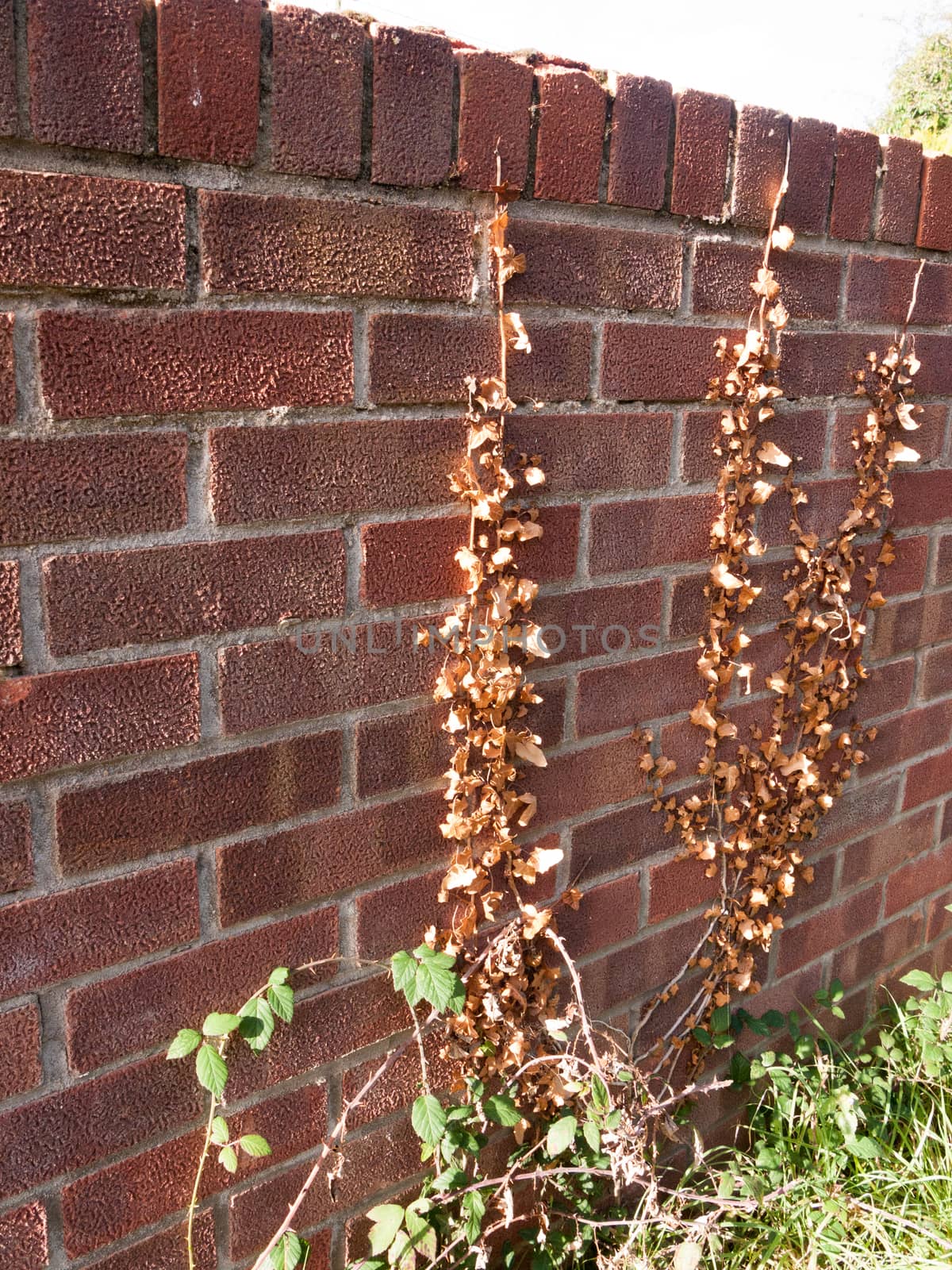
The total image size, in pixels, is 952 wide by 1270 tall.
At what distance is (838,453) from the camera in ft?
6.12

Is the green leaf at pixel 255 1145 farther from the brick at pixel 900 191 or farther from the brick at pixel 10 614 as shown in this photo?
the brick at pixel 900 191

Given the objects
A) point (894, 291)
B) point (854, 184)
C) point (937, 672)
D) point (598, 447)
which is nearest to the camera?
point (598, 447)

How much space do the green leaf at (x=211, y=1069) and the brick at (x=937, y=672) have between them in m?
1.68

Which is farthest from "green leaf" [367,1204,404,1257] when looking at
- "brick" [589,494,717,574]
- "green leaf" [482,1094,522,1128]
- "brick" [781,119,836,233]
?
"brick" [781,119,836,233]

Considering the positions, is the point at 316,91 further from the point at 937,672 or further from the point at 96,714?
the point at 937,672

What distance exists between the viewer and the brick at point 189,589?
3.51ft

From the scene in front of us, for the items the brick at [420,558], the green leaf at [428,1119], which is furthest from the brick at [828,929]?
the brick at [420,558]

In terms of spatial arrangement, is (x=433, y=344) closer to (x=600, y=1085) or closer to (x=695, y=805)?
(x=695, y=805)

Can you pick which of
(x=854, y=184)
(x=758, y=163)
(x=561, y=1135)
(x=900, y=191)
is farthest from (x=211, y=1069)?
(x=900, y=191)

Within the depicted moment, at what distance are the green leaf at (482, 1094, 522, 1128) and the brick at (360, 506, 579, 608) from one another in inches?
28.8

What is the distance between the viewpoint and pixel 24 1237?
3.82ft

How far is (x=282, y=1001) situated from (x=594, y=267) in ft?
3.45

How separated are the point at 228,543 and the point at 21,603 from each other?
231 millimetres

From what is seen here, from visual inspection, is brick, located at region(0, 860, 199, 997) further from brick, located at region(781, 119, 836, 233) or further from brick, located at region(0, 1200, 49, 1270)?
brick, located at region(781, 119, 836, 233)
